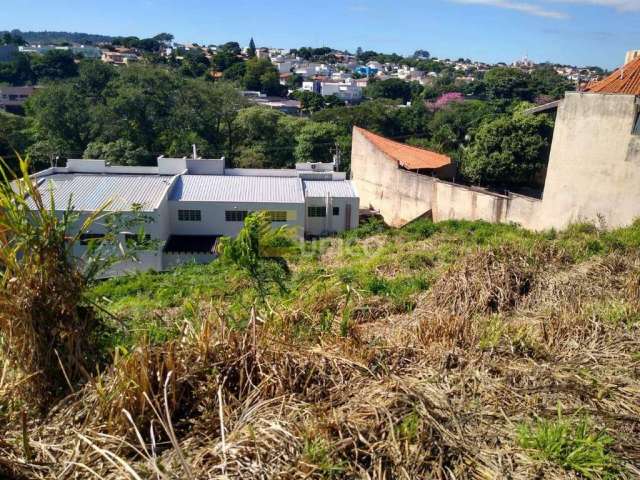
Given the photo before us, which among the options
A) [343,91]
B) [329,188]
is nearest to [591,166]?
[329,188]

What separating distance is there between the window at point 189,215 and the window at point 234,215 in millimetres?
894

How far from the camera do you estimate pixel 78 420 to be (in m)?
2.53

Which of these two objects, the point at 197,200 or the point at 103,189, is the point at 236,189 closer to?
the point at 197,200

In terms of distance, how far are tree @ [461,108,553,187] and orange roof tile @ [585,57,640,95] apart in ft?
27.4

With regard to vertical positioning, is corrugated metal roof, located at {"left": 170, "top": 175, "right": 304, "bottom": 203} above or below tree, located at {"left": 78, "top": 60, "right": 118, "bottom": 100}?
below

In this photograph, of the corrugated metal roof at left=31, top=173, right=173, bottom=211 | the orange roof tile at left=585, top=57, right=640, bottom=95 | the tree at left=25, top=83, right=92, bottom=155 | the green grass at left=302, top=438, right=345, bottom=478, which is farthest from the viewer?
the tree at left=25, top=83, right=92, bottom=155

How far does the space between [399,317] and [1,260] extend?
3622mm

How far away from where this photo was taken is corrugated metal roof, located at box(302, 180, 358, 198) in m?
18.1

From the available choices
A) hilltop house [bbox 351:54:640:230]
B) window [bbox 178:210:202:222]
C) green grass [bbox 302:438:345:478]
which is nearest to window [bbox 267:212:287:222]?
window [bbox 178:210:202:222]

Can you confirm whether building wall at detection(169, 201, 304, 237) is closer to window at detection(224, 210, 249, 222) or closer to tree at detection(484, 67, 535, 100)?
window at detection(224, 210, 249, 222)

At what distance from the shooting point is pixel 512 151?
20.6 m

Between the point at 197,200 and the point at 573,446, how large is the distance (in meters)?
15.3

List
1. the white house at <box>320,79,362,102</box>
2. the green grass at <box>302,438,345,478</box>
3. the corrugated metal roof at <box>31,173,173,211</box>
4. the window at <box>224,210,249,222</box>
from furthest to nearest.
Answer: the white house at <box>320,79,362,102</box>, the window at <box>224,210,249,222</box>, the corrugated metal roof at <box>31,173,173,211</box>, the green grass at <box>302,438,345,478</box>

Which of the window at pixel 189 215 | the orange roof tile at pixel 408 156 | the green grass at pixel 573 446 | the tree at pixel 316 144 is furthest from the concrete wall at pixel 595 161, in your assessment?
the tree at pixel 316 144
